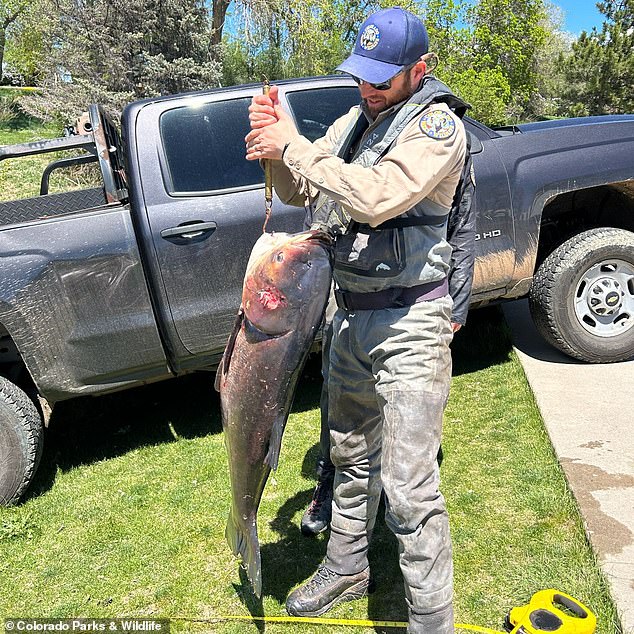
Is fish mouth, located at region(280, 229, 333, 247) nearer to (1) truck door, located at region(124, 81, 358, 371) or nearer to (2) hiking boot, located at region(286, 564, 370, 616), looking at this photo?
(2) hiking boot, located at region(286, 564, 370, 616)

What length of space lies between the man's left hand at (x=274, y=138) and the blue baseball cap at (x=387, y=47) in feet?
0.88

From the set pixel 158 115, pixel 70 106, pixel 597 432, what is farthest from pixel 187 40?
pixel 597 432

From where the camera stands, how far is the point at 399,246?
220 centimetres

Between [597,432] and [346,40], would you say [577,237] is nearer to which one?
[597,432]

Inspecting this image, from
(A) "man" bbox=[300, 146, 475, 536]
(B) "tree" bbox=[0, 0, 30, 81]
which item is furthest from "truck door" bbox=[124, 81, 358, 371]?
(B) "tree" bbox=[0, 0, 30, 81]

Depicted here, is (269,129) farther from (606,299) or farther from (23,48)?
(23,48)

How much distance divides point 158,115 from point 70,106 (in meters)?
12.6

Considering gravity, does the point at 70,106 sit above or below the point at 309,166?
below

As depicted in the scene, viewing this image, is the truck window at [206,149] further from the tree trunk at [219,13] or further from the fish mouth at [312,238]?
the tree trunk at [219,13]

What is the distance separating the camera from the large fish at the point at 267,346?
200 cm

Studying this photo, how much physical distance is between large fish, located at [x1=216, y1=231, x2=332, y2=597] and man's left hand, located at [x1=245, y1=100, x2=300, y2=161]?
0.26 meters

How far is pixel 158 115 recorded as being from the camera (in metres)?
3.72

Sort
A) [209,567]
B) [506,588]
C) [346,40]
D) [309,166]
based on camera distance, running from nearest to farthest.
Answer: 1. [309,166]
2. [506,588]
3. [209,567]
4. [346,40]

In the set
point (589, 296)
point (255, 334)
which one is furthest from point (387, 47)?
point (589, 296)
